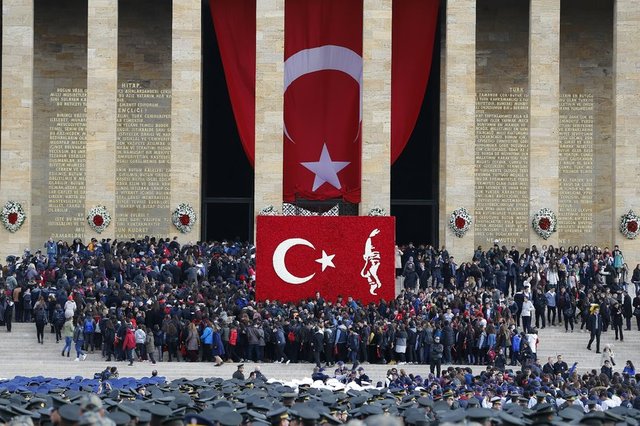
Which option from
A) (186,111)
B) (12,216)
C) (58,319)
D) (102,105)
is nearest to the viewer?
(58,319)

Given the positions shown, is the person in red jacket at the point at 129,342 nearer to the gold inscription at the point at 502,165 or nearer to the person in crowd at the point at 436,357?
the person in crowd at the point at 436,357

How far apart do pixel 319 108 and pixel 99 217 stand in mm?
9259

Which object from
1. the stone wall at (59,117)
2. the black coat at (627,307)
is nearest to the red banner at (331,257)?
the black coat at (627,307)

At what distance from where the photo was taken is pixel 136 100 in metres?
62.7

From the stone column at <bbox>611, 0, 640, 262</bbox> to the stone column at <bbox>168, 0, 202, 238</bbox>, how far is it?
15.9 metres

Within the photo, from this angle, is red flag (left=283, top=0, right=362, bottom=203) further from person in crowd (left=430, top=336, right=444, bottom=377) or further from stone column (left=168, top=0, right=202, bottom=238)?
person in crowd (left=430, top=336, right=444, bottom=377)

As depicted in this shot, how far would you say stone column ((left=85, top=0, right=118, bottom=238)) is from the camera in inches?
2280

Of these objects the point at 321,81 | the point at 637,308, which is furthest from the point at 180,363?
the point at 321,81

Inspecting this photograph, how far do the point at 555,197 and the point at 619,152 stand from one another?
10.1ft

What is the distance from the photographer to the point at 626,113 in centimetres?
5866

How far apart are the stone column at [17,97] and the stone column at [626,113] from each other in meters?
22.4

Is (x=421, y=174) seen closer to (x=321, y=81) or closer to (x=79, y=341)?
(x=321, y=81)

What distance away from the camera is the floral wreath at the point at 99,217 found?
57625 mm

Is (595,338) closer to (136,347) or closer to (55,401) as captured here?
(136,347)
